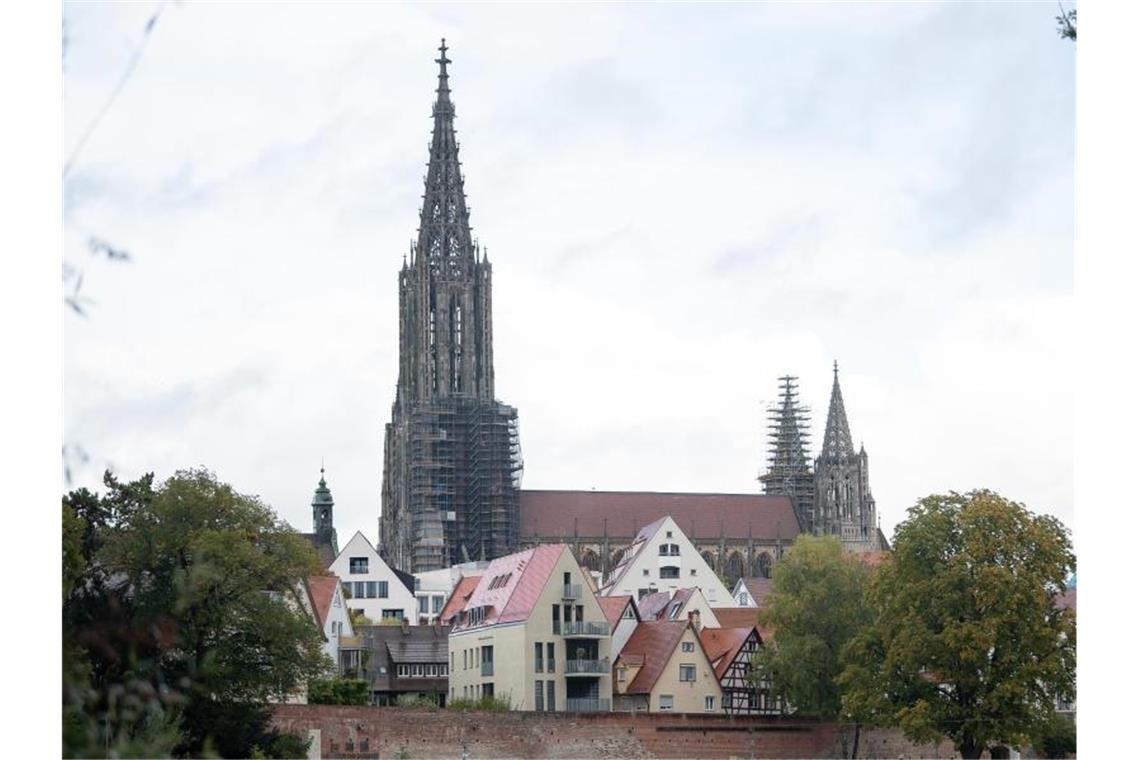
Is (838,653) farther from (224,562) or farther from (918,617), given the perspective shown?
(224,562)

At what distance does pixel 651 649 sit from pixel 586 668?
3002 mm

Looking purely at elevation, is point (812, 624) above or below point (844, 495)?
below

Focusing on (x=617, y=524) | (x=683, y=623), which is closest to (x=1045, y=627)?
(x=683, y=623)

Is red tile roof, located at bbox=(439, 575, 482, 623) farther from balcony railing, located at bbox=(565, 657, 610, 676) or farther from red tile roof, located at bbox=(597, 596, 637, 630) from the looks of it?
balcony railing, located at bbox=(565, 657, 610, 676)

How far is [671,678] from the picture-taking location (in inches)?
2454

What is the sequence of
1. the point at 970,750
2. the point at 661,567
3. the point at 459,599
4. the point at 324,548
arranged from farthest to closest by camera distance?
1. the point at 324,548
2. the point at 661,567
3. the point at 459,599
4. the point at 970,750

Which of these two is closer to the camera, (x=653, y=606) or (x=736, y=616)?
(x=736, y=616)

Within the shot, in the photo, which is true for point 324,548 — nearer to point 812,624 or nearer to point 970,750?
point 812,624

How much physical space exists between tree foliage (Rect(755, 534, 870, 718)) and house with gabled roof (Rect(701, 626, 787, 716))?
2.15m

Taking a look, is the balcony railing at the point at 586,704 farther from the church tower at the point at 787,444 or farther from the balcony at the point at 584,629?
the church tower at the point at 787,444

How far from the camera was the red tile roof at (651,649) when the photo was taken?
6234 centimetres

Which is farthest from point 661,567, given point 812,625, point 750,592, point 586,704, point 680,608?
point 812,625

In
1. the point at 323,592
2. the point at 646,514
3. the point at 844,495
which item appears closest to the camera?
the point at 323,592

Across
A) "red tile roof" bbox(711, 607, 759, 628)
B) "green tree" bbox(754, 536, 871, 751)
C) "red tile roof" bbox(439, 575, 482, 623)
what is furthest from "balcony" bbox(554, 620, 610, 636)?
"red tile roof" bbox(711, 607, 759, 628)
